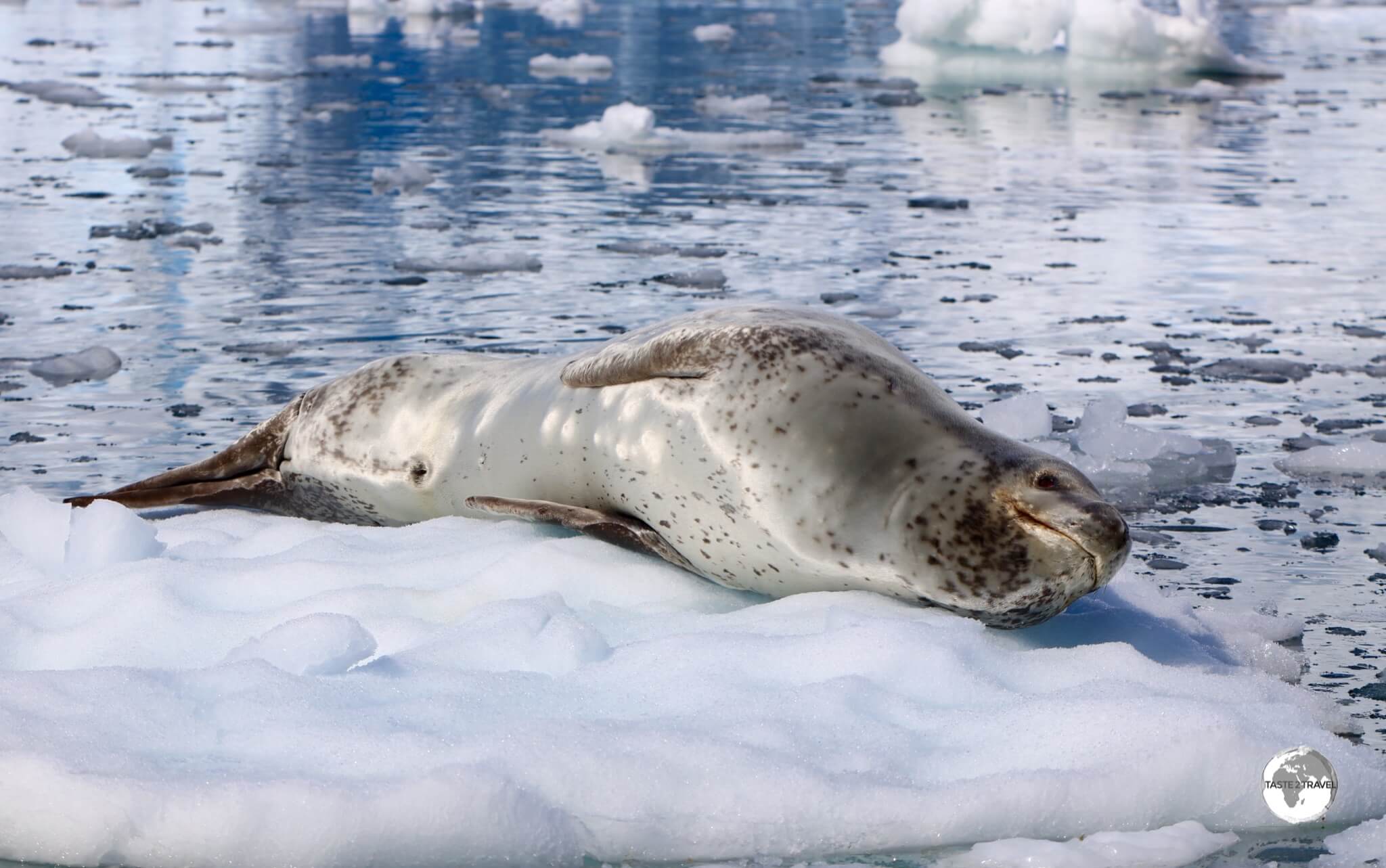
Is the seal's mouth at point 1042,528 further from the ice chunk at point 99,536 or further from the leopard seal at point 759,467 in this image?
the ice chunk at point 99,536

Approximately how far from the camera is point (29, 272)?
8.80 metres

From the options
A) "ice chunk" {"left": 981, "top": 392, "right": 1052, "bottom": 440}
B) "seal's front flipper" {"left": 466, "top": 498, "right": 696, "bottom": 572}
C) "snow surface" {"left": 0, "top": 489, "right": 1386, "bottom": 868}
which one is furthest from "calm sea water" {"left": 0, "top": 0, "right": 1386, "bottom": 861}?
"seal's front flipper" {"left": 466, "top": 498, "right": 696, "bottom": 572}

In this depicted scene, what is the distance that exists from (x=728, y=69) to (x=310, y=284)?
14847 millimetres

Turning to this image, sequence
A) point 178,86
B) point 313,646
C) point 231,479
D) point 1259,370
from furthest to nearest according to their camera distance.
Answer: point 178,86 → point 1259,370 → point 231,479 → point 313,646

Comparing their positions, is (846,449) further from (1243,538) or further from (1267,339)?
(1267,339)

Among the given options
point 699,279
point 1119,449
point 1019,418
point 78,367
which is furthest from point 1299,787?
point 699,279

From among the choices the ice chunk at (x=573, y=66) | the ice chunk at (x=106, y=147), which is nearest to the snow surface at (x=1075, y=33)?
the ice chunk at (x=573, y=66)

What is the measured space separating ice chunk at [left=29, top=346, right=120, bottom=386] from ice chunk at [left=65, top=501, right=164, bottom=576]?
99.9 inches

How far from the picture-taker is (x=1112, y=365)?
720 centimetres

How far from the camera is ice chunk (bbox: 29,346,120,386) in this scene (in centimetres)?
670

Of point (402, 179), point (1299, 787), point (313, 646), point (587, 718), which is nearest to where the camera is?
point (1299, 787)

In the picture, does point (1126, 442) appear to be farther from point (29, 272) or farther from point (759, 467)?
point (29, 272)

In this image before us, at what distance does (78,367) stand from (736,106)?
1181cm

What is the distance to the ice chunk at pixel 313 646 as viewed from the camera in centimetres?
345
